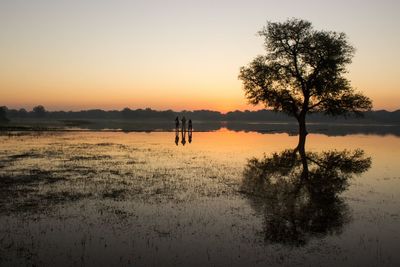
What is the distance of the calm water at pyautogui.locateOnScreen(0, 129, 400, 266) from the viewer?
1062 centimetres

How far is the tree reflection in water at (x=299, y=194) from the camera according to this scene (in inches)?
521

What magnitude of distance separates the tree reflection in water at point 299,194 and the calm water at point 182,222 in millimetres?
91

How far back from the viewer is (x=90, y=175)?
79.0ft

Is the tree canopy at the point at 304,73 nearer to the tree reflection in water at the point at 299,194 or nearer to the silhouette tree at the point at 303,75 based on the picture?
the silhouette tree at the point at 303,75

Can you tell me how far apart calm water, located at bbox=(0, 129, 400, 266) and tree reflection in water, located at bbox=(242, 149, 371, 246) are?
9 centimetres

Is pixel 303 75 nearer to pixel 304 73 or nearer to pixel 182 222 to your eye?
pixel 304 73

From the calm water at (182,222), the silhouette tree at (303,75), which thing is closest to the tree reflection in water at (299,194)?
the calm water at (182,222)

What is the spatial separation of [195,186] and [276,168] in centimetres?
854

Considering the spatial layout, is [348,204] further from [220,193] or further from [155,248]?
[155,248]

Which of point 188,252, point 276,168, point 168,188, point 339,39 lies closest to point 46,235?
point 188,252

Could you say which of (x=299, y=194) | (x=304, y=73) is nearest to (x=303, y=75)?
(x=304, y=73)

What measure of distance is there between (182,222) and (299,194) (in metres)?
7.20

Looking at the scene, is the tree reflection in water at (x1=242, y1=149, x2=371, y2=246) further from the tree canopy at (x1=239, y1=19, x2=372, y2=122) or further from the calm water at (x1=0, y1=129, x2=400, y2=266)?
the tree canopy at (x1=239, y1=19, x2=372, y2=122)

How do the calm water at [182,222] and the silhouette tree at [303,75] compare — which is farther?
the silhouette tree at [303,75]
